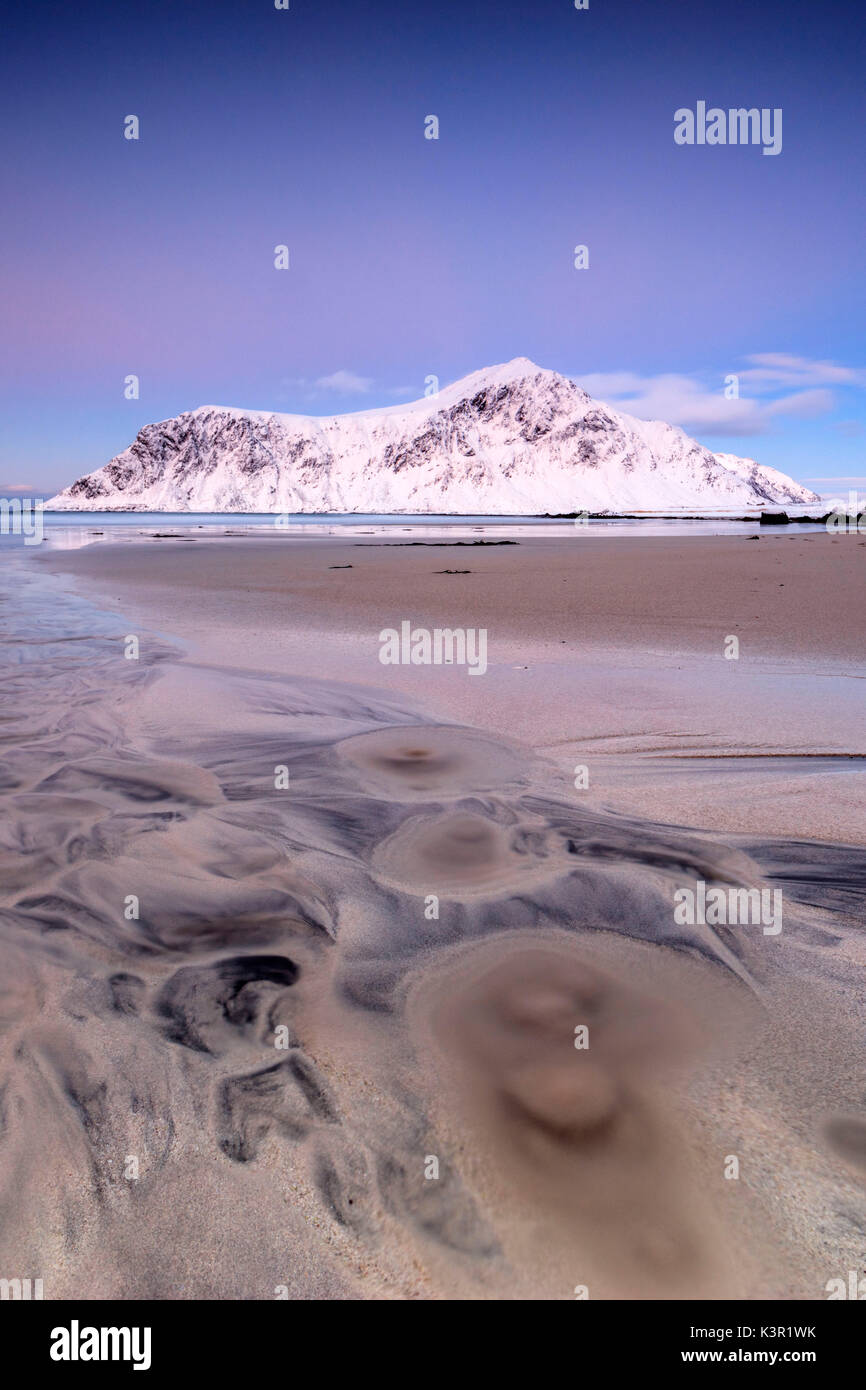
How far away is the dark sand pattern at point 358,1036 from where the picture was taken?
155cm

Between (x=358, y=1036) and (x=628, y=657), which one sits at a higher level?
(x=628, y=657)

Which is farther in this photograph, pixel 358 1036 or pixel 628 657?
pixel 628 657

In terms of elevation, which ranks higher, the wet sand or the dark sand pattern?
the wet sand

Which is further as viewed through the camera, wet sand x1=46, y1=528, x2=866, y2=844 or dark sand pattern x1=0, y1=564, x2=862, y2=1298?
wet sand x1=46, y1=528, x2=866, y2=844

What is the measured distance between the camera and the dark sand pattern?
155 cm

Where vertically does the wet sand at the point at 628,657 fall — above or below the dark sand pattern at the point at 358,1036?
above

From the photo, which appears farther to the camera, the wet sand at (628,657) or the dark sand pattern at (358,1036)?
the wet sand at (628,657)

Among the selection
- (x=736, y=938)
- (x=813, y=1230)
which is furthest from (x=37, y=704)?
(x=813, y=1230)

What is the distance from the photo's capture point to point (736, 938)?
8.80 ft

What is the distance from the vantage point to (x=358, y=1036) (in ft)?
7.17

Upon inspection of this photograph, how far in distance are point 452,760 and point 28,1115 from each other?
121 inches

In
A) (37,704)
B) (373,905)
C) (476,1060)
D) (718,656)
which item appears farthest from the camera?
(718,656)

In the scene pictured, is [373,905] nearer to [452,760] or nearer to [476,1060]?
[476,1060]
